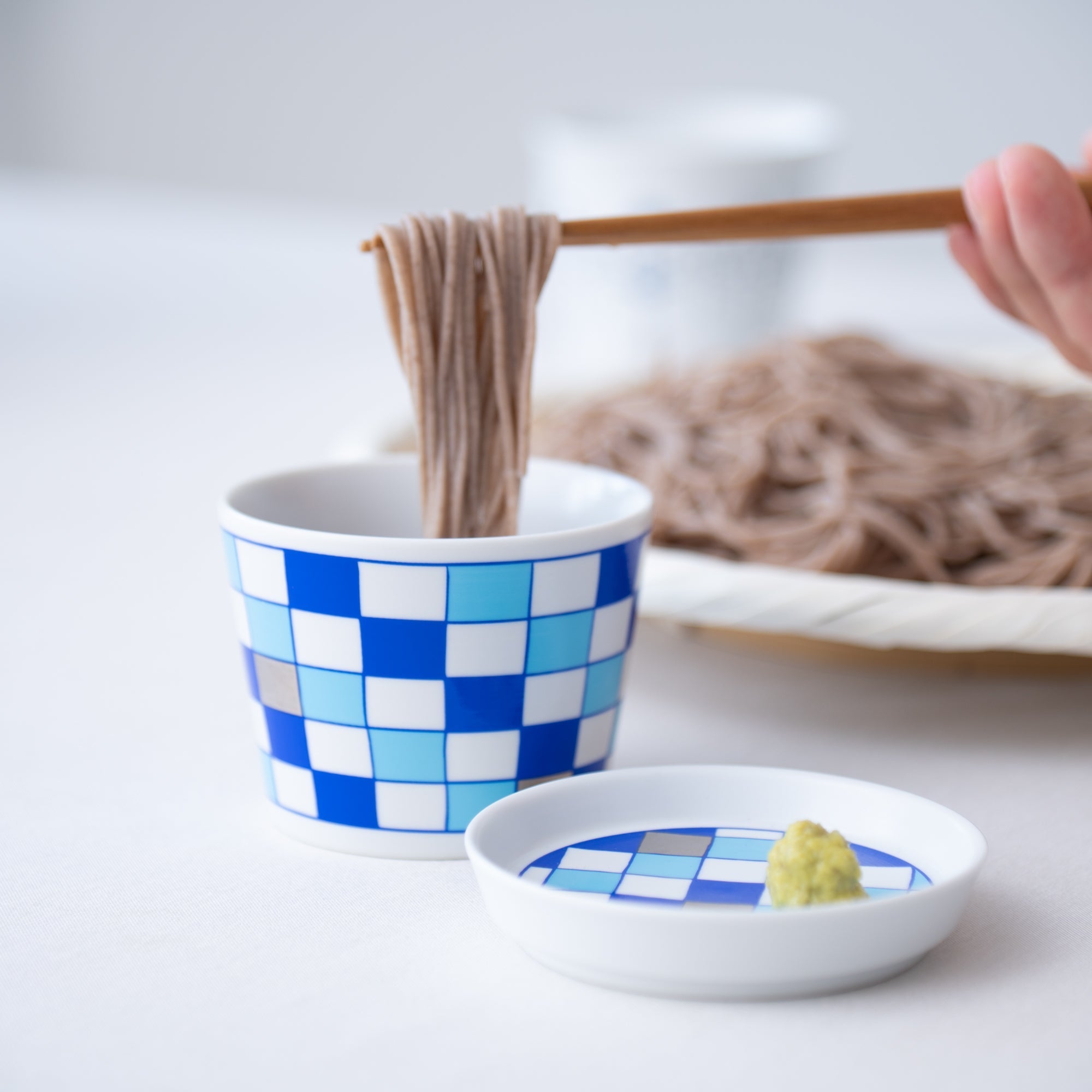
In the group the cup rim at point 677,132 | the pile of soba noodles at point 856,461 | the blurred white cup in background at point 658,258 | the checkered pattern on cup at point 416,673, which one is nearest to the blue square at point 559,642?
the checkered pattern on cup at point 416,673

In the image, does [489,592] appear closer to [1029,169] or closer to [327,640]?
[327,640]

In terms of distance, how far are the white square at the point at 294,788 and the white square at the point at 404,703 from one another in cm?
5

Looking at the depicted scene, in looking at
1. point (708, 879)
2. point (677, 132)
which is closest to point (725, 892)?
→ point (708, 879)

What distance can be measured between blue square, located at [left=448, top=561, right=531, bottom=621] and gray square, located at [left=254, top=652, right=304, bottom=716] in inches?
3.3

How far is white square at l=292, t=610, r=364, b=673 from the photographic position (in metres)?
0.58

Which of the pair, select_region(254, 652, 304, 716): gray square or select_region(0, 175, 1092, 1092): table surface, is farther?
select_region(254, 652, 304, 716): gray square

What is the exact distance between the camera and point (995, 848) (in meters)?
0.62

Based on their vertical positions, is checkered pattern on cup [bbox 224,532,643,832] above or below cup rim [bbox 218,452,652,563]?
below

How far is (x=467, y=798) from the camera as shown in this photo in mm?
599

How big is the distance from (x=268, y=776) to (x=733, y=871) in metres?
0.23

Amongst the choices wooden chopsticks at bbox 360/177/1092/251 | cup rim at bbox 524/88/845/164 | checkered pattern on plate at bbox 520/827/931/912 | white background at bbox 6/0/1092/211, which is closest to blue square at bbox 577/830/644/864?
checkered pattern on plate at bbox 520/827/931/912

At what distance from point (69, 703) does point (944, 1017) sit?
554 millimetres

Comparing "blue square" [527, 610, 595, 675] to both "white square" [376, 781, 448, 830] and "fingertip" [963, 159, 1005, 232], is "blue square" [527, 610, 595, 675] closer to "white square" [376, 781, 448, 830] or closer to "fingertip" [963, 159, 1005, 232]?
"white square" [376, 781, 448, 830]

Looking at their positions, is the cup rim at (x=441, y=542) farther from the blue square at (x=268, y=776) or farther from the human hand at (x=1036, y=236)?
the human hand at (x=1036, y=236)
